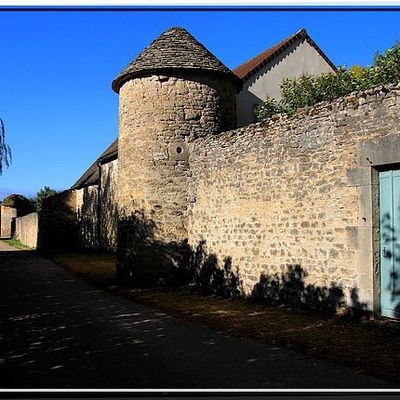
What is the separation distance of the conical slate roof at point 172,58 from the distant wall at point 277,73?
6.73 m

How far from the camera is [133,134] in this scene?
12.9 metres

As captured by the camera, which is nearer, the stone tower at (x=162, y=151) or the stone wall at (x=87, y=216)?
the stone tower at (x=162, y=151)

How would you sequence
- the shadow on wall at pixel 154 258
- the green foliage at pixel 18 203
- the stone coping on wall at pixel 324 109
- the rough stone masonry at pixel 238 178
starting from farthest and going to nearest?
the green foliage at pixel 18 203 → the shadow on wall at pixel 154 258 → the rough stone masonry at pixel 238 178 → the stone coping on wall at pixel 324 109

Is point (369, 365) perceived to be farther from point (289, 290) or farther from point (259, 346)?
point (289, 290)

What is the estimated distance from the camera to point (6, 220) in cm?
5297

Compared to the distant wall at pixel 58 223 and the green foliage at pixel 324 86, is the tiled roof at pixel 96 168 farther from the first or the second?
the green foliage at pixel 324 86

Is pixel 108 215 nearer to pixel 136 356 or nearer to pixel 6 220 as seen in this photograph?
pixel 136 356

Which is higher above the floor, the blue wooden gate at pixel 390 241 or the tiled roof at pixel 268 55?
the tiled roof at pixel 268 55

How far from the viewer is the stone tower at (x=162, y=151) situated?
12461 millimetres

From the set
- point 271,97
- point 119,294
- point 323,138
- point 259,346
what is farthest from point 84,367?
point 271,97

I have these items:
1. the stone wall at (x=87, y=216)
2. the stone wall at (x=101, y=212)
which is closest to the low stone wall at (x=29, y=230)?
the stone wall at (x=87, y=216)

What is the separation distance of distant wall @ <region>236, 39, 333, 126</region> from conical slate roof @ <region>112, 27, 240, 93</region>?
265 inches

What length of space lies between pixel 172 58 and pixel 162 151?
2441 millimetres

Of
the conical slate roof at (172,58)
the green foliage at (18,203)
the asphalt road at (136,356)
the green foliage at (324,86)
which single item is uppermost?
the green foliage at (324,86)
